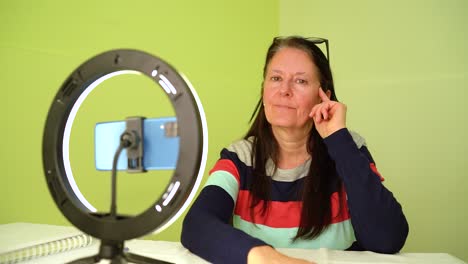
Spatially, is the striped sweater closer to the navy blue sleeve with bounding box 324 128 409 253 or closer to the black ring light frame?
the navy blue sleeve with bounding box 324 128 409 253

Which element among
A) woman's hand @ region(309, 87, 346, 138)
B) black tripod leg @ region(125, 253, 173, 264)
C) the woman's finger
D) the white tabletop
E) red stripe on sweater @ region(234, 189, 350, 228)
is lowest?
the white tabletop

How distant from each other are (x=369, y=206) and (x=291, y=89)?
0.42 meters

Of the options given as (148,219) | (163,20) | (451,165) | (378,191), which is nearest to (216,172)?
(378,191)

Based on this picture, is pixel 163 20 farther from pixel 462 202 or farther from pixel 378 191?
pixel 462 202

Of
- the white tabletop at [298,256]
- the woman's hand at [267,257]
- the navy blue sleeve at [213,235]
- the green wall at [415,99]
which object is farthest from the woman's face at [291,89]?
the green wall at [415,99]

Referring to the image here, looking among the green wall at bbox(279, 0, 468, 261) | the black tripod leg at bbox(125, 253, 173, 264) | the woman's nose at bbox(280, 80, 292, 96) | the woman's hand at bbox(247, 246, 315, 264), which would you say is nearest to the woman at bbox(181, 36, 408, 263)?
the woman's nose at bbox(280, 80, 292, 96)

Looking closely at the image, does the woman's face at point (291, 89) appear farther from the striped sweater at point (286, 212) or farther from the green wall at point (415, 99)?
the green wall at point (415, 99)

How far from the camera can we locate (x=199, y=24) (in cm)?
Answer: 190

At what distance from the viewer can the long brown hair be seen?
1.11 meters

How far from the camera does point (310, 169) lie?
1.19 m

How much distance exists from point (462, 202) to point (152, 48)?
1.53 m

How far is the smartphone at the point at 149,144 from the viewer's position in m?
0.56

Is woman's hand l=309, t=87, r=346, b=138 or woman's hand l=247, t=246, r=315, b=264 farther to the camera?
woman's hand l=309, t=87, r=346, b=138

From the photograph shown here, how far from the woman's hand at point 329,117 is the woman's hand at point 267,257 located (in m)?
0.44
